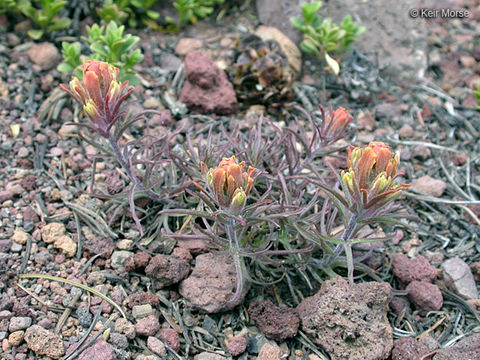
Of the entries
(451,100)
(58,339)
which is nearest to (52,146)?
(58,339)

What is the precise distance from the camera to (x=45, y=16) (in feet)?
14.4

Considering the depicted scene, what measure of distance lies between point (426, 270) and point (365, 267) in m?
0.48

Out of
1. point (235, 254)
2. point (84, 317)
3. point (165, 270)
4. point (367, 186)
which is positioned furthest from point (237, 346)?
point (367, 186)

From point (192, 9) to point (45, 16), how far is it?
149 cm

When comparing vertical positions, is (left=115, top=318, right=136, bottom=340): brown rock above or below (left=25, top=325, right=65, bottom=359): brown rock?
below

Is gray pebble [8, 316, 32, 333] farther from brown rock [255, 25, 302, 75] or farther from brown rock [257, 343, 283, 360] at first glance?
brown rock [255, 25, 302, 75]

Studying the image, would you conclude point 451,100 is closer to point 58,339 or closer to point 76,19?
point 76,19

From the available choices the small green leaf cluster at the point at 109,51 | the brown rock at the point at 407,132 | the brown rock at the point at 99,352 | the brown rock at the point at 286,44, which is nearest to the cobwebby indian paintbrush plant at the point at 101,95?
the brown rock at the point at 99,352

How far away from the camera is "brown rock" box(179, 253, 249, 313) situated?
302 centimetres

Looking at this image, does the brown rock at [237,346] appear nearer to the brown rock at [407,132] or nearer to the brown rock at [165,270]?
the brown rock at [165,270]

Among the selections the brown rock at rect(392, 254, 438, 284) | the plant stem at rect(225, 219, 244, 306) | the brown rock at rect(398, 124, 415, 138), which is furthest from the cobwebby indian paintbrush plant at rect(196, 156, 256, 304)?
the brown rock at rect(398, 124, 415, 138)

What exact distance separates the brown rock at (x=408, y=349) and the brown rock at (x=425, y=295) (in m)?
0.35

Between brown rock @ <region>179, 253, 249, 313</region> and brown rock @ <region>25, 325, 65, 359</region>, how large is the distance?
0.79m

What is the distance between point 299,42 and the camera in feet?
17.0
